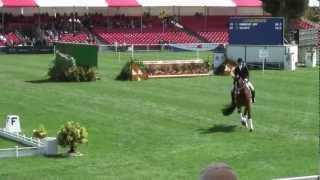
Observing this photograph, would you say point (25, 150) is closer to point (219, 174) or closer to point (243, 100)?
point (243, 100)

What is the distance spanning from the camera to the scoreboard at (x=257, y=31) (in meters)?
41.4

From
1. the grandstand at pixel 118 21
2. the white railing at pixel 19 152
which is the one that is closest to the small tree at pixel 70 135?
the white railing at pixel 19 152

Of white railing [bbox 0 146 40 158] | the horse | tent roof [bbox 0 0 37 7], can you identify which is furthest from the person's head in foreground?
tent roof [bbox 0 0 37 7]

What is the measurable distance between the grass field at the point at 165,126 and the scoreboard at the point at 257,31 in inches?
291

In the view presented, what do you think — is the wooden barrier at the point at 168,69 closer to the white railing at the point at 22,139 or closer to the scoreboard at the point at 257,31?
the scoreboard at the point at 257,31

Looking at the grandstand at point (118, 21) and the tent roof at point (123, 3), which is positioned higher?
the tent roof at point (123, 3)

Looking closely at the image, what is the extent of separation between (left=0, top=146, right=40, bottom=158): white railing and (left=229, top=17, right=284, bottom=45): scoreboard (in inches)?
1089

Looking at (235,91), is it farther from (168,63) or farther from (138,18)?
(138,18)

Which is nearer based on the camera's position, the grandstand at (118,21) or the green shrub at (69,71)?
the green shrub at (69,71)

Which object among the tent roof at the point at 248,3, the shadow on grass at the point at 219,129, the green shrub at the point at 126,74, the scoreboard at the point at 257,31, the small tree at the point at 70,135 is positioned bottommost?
the shadow on grass at the point at 219,129

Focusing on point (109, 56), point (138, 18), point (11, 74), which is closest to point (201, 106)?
point (11, 74)

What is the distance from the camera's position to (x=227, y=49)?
41.8 metres

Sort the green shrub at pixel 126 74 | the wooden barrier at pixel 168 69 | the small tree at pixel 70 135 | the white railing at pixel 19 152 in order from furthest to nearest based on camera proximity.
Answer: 1. the wooden barrier at pixel 168 69
2. the green shrub at pixel 126 74
3. the white railing at pixel 19 152
4. the small tree at pixel 70 135

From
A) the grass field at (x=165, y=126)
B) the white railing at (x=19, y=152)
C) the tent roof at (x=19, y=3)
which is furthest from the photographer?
the tent roof at (x=19, y=3)
